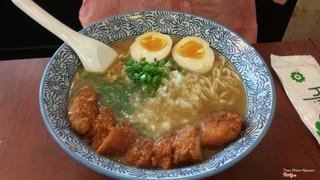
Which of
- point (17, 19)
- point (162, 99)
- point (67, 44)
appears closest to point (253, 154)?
point (162, 99)

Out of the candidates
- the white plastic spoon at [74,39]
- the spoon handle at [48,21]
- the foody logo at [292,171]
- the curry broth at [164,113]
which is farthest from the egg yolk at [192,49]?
the foody logo at [292,171]

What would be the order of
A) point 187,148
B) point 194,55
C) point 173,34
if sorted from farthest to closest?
point 173,34 → point 194,55 → point 187,148

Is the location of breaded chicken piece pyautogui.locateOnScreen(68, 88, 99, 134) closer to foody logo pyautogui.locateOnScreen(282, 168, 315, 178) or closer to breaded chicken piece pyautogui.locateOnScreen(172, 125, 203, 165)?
breaded chicken piece pyautogui.locateOnScreen(172, 125, 203, 165)

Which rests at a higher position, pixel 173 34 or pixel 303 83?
pixel 173 34

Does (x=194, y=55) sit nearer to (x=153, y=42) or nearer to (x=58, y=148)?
(x=153, y=42)

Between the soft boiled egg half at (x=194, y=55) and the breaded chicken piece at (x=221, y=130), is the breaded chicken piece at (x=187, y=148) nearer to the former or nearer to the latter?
the breaded chicken piece at (x=221, y=130)

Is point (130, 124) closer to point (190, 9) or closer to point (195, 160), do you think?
point (195, 160)

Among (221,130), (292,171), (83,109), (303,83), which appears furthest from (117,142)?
(303,83)
